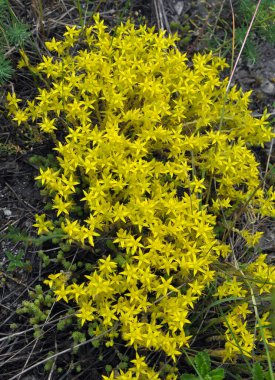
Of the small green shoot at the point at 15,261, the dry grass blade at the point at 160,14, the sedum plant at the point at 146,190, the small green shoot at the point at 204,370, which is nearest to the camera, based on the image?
the small green shoot at the point at 204,370

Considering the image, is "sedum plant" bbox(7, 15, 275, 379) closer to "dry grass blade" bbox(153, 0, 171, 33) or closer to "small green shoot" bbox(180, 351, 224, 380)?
"small green shoot" bbox(180, 351, 224, 380)

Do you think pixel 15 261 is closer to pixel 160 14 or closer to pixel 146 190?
pixel 146 190

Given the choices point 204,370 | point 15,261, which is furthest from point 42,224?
point 204,370

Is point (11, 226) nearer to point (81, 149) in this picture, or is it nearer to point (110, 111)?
point (81, 149)

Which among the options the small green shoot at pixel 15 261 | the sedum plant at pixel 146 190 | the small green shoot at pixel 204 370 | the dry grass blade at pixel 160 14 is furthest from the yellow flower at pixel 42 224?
the dry grass blade at pixel 160 14

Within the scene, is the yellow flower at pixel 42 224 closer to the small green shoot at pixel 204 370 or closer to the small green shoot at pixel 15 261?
the small green shoot at pixel 15 261

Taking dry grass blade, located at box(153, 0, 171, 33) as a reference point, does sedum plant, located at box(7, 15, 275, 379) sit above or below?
below

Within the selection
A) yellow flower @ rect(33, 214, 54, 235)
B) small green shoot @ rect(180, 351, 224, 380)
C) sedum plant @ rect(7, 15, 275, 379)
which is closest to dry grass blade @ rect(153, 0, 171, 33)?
sedum plant @ rect(7, 15, 275, 379)

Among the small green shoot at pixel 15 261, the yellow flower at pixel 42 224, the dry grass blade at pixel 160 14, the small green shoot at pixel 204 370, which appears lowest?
the small green shoot at pixel 204 370

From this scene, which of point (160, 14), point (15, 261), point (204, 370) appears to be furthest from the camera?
point (160, 14)
